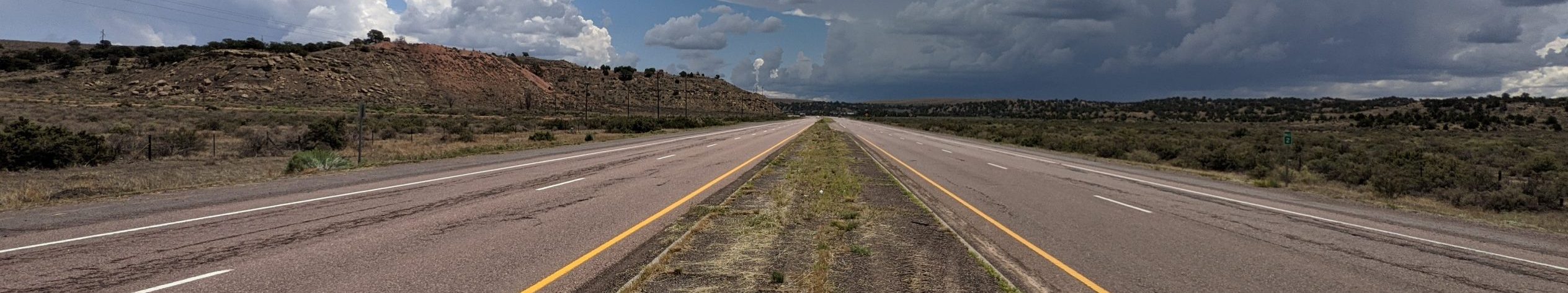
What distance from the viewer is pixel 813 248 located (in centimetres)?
776

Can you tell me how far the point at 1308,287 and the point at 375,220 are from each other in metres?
10.9

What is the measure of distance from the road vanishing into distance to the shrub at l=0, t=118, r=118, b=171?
969 cm

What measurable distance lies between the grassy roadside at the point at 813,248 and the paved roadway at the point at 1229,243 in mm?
685

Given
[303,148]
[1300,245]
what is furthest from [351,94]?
[1300,245]

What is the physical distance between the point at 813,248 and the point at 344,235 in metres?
5.56

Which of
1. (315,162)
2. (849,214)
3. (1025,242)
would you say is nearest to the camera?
(1025,242)

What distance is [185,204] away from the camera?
1064cm

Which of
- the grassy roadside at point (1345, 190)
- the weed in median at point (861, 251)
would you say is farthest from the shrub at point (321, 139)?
the grassy roadside at point (1345, 190)

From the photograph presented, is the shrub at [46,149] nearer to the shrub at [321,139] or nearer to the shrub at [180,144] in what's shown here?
the shrub at [180,144]

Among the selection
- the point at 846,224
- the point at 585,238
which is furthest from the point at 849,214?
the point at 585,238

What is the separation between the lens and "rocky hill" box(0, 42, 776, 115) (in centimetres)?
7132

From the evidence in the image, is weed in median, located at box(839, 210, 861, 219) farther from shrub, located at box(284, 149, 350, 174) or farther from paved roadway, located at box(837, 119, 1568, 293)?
shrub, located at box(284, 149, 350, 174)

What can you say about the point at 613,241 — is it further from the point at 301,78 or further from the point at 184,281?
the point at 301,78

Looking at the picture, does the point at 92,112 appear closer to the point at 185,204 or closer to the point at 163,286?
the point at 185,204
